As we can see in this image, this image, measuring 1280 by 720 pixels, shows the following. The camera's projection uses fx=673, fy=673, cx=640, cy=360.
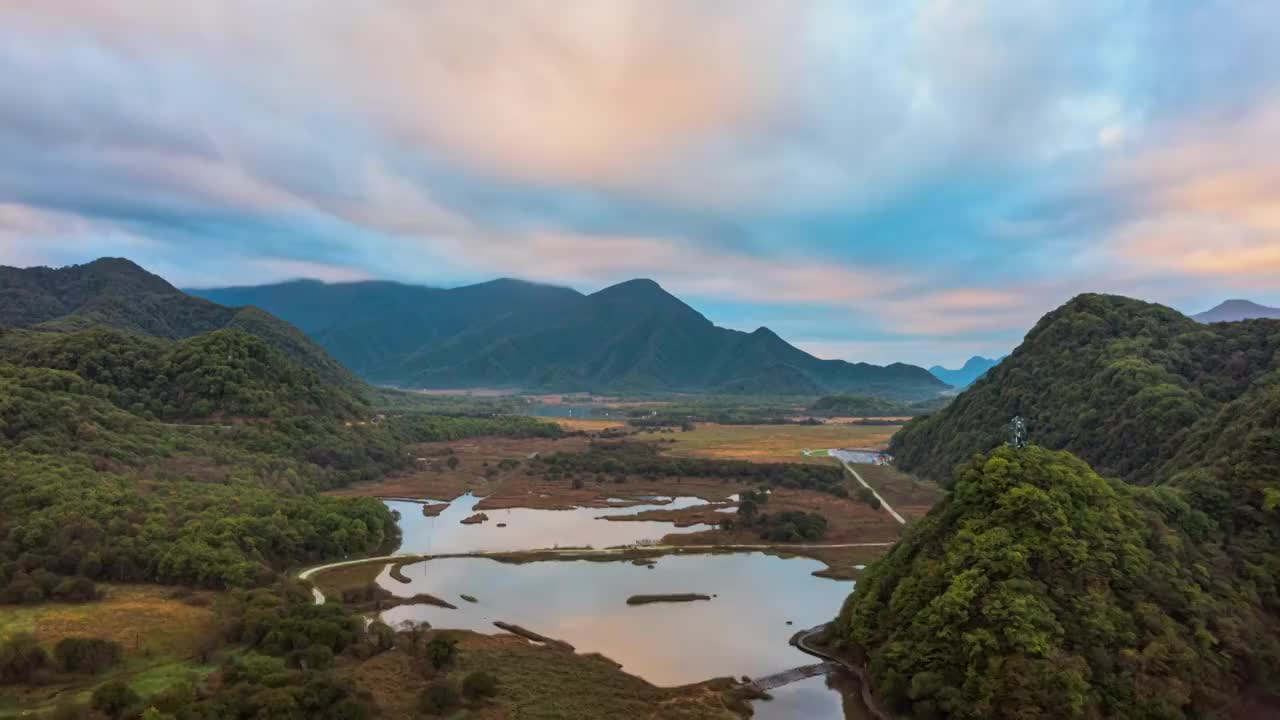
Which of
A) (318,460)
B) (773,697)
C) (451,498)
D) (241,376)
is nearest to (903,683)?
(773,697)

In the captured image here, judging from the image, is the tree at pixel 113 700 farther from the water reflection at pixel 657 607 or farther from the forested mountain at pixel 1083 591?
the forested mountain at pixel 1083 591

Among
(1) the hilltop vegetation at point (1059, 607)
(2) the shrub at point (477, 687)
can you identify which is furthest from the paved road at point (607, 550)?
(2) the shrub at point (477, 687)

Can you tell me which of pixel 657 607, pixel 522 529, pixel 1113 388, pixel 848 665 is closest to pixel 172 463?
pixel 522 529

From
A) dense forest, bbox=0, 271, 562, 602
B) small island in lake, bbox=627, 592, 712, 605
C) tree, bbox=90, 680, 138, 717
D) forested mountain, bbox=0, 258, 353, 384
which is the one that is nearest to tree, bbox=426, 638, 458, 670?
tree, bbox=90, 680, 138, 717

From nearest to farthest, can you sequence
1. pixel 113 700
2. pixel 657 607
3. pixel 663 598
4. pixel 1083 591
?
pixel 113 700 → pixel 1083 591 → pixel 657 607 → pixel 663 598

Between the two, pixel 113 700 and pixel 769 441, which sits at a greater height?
pixel 769 441

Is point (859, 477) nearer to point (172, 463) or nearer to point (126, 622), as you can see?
point (172, 463)
